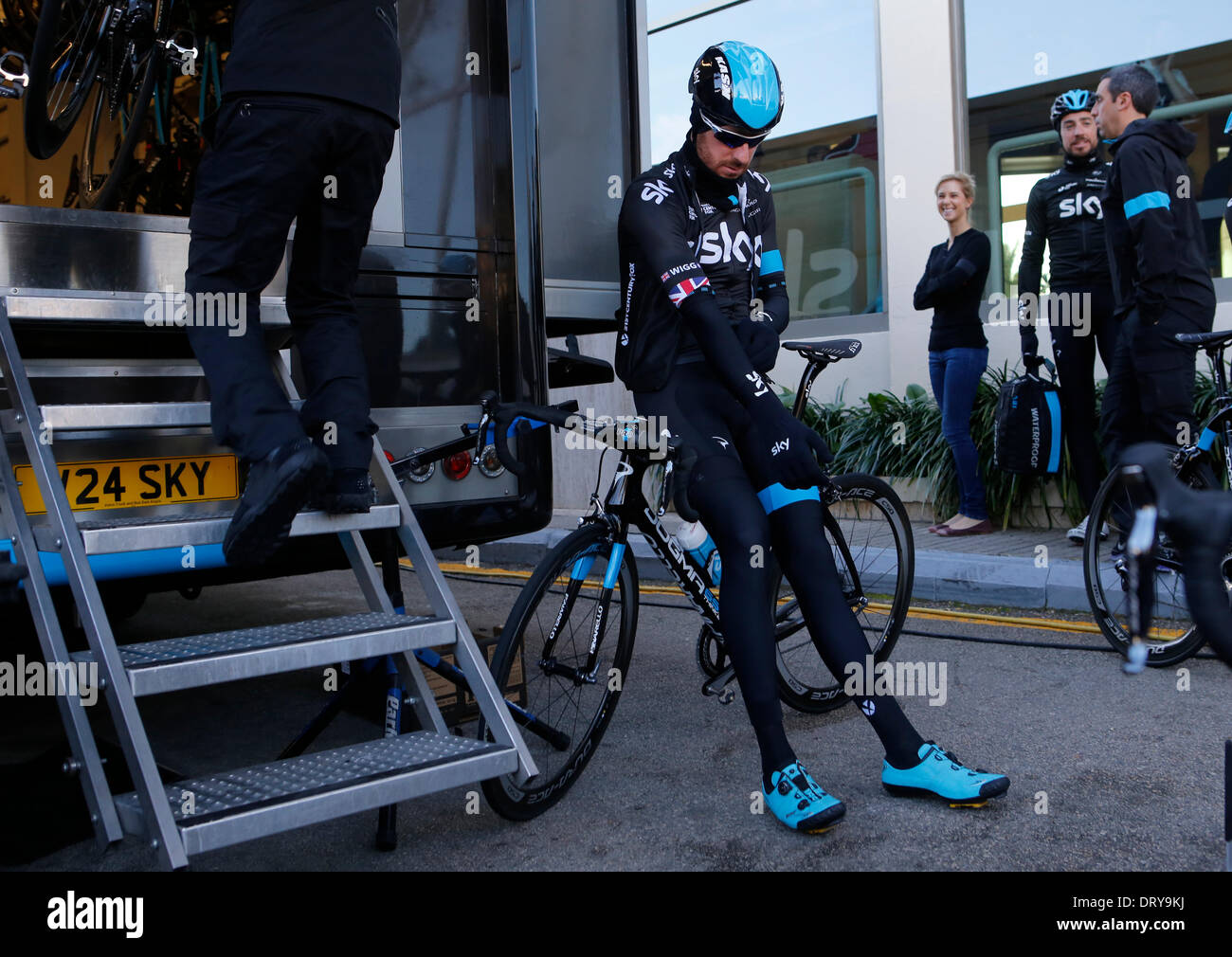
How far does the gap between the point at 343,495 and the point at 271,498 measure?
1.15 ft

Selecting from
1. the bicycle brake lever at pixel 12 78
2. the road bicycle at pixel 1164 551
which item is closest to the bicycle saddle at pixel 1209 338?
the road bicycle at pixel 1164 551

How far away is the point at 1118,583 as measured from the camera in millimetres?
4684

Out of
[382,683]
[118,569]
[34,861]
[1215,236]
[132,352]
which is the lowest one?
[34,861]

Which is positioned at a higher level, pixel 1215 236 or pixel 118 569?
pixel 1215 236

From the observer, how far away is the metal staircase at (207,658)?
7.61 feet

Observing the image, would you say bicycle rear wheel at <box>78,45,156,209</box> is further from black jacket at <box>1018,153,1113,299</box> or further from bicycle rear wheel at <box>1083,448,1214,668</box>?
black jacket at <box>1018,153,1113,299</box>

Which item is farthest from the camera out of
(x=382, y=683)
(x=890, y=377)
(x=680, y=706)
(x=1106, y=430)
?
(x=890, y=377)

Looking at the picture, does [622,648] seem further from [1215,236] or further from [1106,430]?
[1215,236]

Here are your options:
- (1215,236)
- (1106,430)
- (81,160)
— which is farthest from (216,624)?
(1215,236)

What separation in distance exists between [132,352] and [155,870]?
154 centimetres

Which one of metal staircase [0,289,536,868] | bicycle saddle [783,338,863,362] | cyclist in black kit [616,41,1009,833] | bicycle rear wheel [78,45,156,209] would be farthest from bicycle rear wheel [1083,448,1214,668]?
bicycle rear wheel [78,45,156,209]

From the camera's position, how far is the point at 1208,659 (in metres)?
4.58

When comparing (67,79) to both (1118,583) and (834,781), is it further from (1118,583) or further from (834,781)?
(1118,583)

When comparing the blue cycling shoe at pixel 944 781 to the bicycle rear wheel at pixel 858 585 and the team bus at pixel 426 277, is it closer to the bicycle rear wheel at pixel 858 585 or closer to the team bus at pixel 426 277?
the bicycle rear wheel at pixel 858 585
